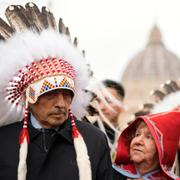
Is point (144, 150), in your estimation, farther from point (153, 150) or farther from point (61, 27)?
point (61, 27)

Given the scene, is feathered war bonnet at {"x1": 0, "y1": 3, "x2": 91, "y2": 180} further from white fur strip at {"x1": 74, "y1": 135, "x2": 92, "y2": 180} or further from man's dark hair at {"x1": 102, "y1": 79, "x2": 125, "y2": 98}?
man's dark hair at {"x1": 102, "y1": 79, "x2": 125, "y2": 98}

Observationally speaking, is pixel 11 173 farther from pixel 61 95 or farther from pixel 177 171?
pixel 177 171

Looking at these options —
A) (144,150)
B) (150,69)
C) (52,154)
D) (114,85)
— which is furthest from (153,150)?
(150,69)

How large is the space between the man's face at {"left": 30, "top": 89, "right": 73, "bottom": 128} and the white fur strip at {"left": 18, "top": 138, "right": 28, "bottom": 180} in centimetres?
21

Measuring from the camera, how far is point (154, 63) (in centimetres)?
9362

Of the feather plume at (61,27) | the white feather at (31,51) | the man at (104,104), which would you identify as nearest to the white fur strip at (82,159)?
the white feather at (31,51)

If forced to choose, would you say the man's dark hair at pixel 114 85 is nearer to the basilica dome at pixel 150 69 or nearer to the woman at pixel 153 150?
the woman at pixel 153 150

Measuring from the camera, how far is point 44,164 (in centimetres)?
384

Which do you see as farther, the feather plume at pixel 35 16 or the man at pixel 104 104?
the man at pixel 104 104

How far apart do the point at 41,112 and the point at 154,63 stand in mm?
90381

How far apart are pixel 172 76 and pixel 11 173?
275 feet

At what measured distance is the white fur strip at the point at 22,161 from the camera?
3.71 meters

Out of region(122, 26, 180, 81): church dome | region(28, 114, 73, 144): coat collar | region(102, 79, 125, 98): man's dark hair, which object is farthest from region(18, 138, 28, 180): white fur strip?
region(122, 26, 180, 81): church dome

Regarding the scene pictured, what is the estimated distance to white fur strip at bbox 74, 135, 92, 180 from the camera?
380 cm
